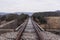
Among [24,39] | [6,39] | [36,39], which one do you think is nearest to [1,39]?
[6,39]

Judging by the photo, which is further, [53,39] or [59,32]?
[59,32]

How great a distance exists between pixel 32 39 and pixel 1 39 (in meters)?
1.49

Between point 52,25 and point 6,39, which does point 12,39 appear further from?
point 52,25

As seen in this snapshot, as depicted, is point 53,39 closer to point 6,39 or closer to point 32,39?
point 32,39

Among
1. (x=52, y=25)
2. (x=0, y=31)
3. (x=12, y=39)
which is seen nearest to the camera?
(x=12, y=39)

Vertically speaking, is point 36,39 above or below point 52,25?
above

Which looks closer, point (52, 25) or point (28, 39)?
point (28, 39)

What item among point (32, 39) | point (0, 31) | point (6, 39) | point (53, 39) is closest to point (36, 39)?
point (32, 39)

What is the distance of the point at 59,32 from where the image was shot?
1195cm

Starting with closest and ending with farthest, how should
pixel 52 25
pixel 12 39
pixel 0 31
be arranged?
1. pixel 12 39
2. pixel 0 31
3. pixel 52 25

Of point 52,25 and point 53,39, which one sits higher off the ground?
point 53,39

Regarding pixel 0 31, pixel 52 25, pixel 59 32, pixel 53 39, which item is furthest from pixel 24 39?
pixel 52 25

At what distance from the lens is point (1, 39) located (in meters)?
8.07

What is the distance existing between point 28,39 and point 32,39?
196 mm
